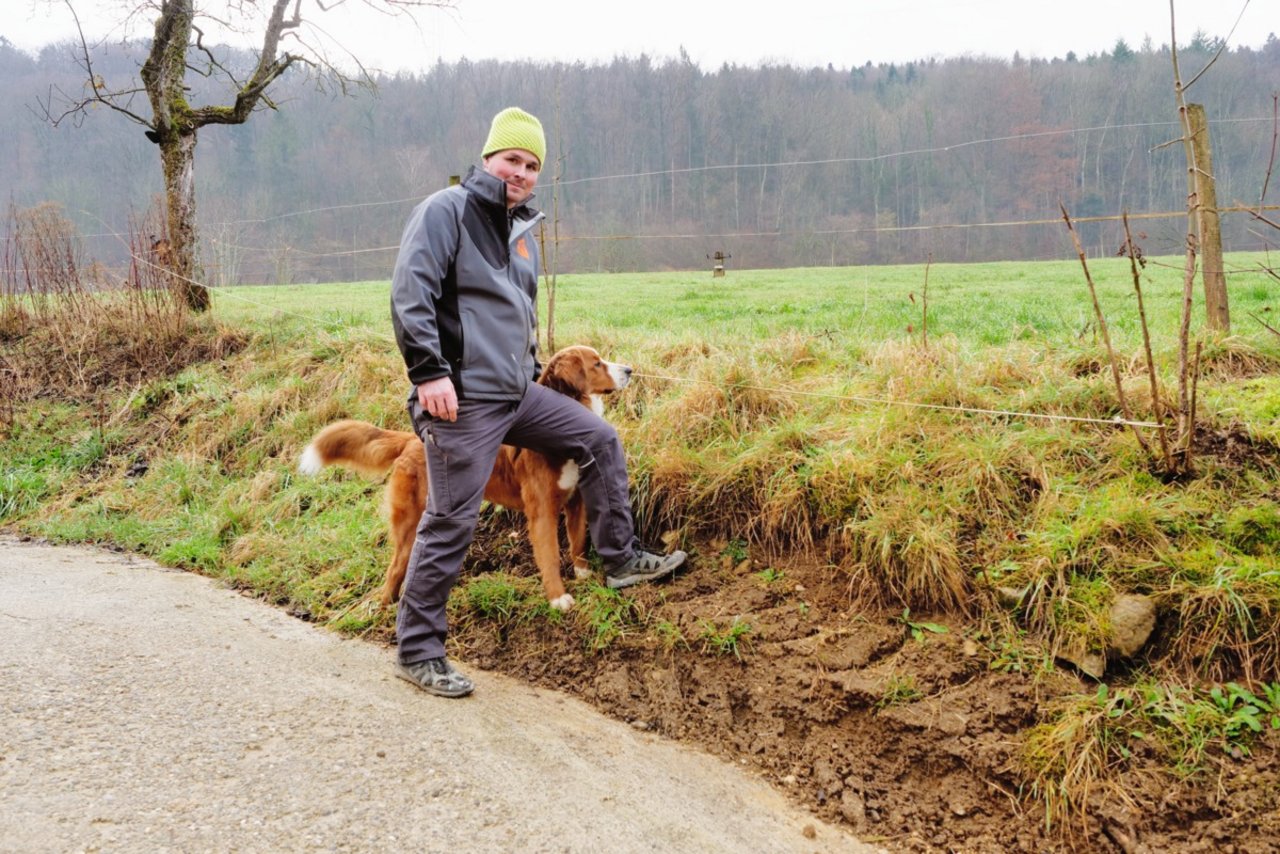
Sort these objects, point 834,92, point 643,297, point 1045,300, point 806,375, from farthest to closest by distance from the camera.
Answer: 1. point 834,92
2. point 643,297
3. point 1045,300
4. point 806,375

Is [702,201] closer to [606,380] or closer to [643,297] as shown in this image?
[643,297]

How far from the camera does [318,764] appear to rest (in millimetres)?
3199

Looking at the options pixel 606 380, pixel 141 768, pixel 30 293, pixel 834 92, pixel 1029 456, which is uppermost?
pixel 834 92

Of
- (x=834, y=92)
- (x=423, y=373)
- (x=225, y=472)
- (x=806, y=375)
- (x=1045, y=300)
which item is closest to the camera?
(x=423, y=373)

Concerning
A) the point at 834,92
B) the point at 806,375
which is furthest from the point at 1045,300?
the point at 834,92

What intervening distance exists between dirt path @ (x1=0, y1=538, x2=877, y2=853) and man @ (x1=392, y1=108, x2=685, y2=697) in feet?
1.32

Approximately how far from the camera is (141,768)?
3.06 m

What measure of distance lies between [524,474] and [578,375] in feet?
1.98

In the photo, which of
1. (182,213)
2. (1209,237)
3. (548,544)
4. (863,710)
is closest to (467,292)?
(548,544)

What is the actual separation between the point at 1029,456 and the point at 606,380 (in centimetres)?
224

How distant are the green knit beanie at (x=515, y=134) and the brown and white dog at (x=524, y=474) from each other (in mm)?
1092

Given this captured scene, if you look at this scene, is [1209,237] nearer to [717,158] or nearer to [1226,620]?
[1226,620]

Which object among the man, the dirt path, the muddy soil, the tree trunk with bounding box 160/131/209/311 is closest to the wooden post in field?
the muddy soil

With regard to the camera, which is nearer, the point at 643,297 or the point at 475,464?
the point at 475,464
